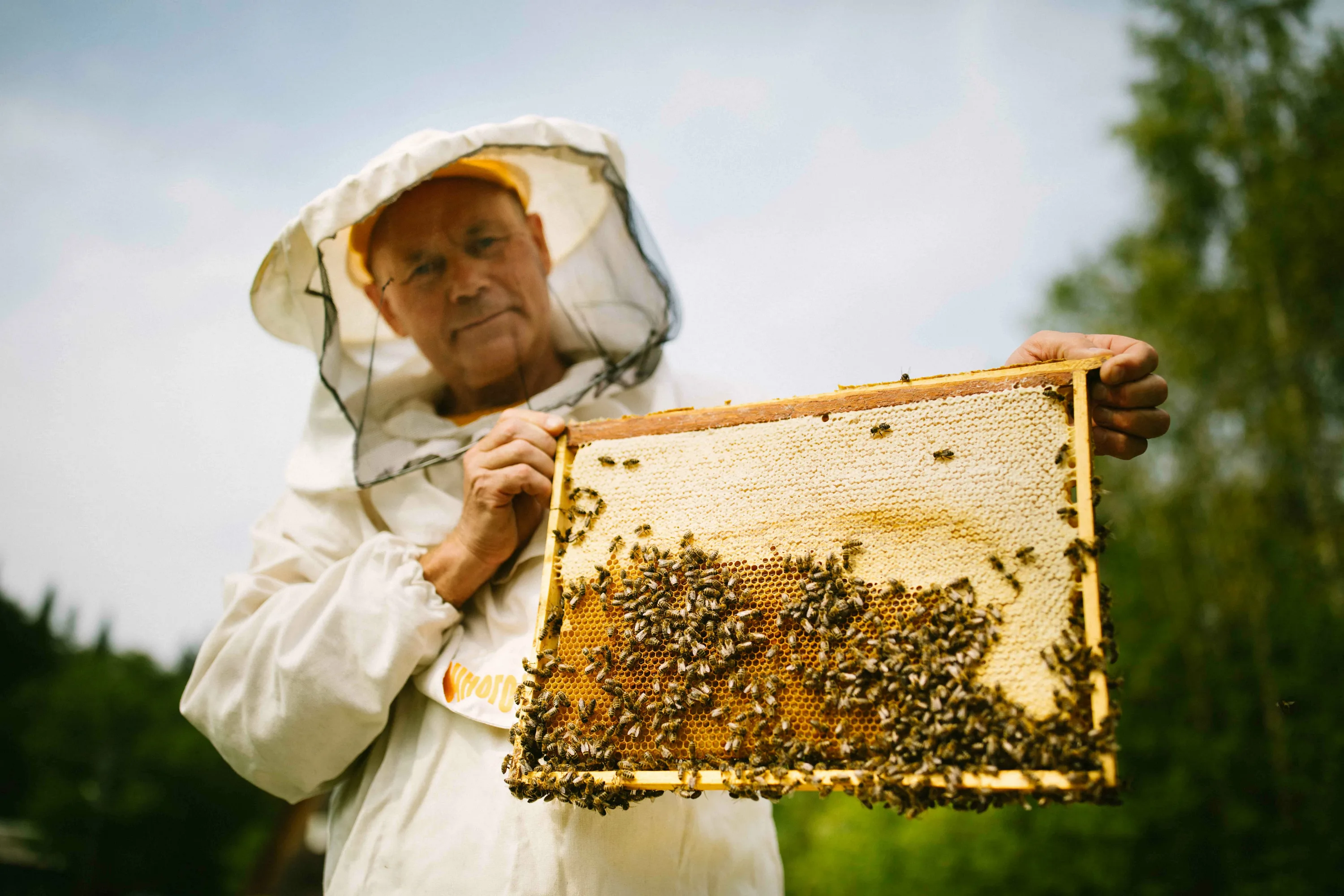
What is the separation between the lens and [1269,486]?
13.4m

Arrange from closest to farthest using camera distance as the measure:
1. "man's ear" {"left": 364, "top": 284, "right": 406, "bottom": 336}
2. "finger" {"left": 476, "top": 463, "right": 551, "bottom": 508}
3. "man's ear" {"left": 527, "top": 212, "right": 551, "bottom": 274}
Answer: "finger" {"left": 476, "top": 463, "right": 551, "bottom": 508} → "man's ear" {"left": 364, "top": 284, "right": 406, "bottom": 336} → "man's ear" {"left": 527, "top": 212, "right": 551, "bottom": 274}

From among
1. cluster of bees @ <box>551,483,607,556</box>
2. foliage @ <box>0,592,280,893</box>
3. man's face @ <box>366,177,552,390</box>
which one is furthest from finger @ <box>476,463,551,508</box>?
foliage @ <box>0,592,280,893</box>

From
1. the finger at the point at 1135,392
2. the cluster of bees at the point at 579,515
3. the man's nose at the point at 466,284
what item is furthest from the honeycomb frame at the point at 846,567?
the man's nose at the point at 466,284

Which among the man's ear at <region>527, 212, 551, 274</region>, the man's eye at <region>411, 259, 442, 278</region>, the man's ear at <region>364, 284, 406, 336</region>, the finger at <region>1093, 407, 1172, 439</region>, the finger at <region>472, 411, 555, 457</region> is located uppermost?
the man's ear at <region>527, 212, 551, 274</region>

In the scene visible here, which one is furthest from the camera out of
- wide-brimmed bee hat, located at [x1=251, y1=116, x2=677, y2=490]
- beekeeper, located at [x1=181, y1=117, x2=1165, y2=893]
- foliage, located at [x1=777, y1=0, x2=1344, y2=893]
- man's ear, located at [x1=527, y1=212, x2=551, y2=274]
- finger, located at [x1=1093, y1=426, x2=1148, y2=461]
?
foliage, located at [x1=777, y1=0, x2=1344, y2=893]

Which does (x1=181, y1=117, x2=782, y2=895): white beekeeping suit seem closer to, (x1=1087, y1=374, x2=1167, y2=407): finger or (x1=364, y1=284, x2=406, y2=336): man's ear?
(x1=364, y1=284, x2=406, y2=336): man's ear

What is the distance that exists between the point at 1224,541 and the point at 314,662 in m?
15.4

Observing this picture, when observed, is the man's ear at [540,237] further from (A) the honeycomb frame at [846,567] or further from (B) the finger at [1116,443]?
(B) the finger at [1116,443]

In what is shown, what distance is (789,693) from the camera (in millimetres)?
1829

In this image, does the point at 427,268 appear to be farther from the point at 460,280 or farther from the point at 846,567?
the point at 846,567

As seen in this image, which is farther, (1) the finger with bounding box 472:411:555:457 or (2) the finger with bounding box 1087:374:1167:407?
(1) the finger with bounding box 472:411:555:457

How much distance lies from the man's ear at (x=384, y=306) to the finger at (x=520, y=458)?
0.86 m

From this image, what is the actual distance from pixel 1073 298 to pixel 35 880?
43.4m

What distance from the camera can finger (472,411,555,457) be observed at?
2.37m
